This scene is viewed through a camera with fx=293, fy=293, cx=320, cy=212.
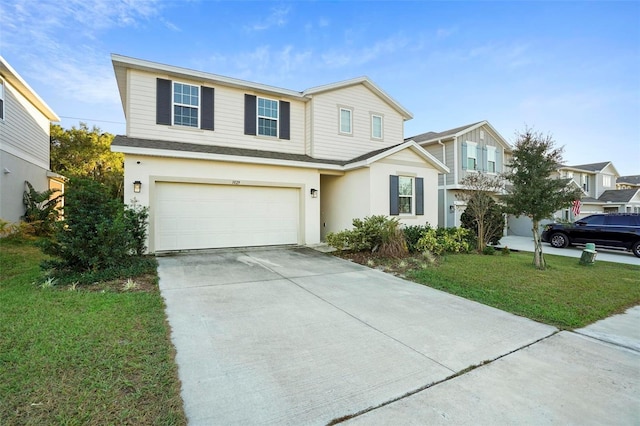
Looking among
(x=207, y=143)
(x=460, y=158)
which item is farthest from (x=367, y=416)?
(x=460, y=158)

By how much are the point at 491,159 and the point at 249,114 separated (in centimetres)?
1488

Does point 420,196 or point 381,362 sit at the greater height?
point 420,196

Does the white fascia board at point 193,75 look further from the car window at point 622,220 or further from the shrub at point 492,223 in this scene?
the car window at point 622,220

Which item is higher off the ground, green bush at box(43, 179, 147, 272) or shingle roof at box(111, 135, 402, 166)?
shingle roof at box(111, 135, 402, 166)

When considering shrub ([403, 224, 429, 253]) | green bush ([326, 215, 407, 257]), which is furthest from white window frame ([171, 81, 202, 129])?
shrub ([403, 224, 429, 253])

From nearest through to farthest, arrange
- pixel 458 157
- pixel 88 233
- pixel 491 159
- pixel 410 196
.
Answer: pixel 88 233
pixel 410 196
pixel 458 157
pixel 491 159

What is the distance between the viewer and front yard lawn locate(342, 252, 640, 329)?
5020mm

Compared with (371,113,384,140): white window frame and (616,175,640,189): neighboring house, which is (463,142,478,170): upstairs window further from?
(616,175,640,189): neighboring house

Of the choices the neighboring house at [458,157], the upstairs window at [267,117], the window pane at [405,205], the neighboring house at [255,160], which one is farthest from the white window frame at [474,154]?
the upstairs window at [267,117]

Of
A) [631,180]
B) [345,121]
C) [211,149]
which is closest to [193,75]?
[211,149]

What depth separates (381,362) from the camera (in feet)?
10.5

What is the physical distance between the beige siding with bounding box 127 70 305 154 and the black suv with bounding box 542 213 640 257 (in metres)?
12.0

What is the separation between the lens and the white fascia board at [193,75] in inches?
363

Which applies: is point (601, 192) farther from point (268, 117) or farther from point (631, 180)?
point (268, 117)
